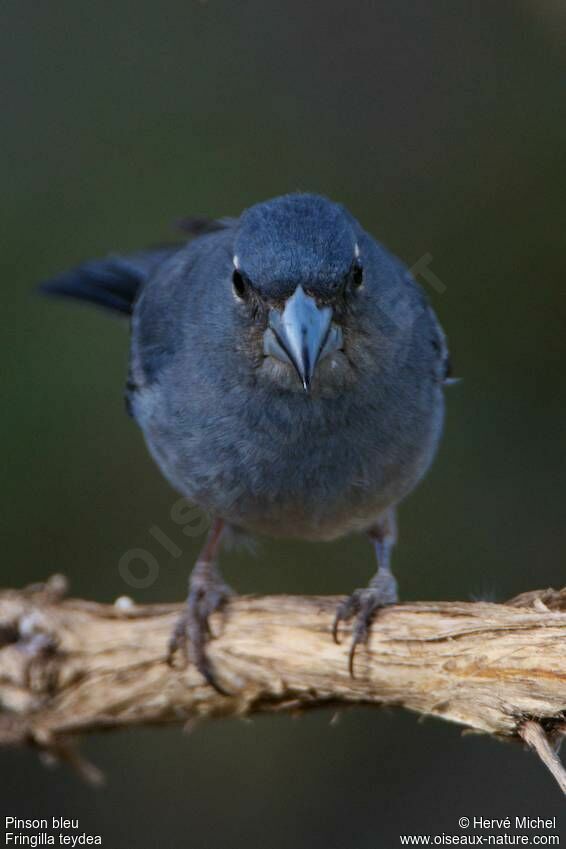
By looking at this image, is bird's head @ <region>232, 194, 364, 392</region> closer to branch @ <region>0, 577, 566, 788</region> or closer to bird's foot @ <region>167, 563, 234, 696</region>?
branch @ <region>0, 577, 566, 788</region>

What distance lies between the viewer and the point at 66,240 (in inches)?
302

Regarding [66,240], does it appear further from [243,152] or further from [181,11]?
[181,11]

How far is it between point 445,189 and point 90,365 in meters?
2.60

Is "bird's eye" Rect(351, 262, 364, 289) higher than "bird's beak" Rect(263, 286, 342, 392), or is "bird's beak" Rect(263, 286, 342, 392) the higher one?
"bird's eye" Rect(351, 262, 364, 289)

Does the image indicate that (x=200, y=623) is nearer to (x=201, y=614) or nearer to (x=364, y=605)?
(x=201, y=614)

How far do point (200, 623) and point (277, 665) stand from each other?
53 cm

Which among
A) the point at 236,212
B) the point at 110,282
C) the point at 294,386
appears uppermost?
the point at 236,212

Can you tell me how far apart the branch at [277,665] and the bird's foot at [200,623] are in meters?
0.05

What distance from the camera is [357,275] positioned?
4.37 meters

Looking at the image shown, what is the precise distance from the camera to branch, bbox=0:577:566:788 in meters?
3.86

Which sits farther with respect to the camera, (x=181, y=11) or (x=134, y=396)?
(x=181, y=11)

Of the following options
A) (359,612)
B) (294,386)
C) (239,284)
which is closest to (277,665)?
(359,612)

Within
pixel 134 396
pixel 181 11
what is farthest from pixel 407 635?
pixel 181 11

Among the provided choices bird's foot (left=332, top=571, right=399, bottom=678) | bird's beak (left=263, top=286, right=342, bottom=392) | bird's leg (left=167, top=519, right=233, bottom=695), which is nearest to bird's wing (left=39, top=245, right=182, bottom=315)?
bird's leg (left=167, top=519, right=233, bottom=695)
